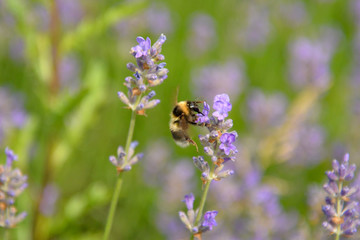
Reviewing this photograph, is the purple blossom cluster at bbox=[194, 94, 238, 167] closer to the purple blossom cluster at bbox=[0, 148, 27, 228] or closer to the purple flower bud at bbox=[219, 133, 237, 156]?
the purple flower bud at bbox=[219, 133, 237, 156]

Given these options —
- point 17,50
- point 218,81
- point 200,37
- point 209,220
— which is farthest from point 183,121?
point 200,37

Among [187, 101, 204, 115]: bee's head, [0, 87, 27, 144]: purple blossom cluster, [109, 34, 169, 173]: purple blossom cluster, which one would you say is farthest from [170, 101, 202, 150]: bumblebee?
[0, 87, 27, 144]: purple blossom cluster

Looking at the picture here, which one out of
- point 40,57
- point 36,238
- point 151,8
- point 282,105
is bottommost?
point 36,238

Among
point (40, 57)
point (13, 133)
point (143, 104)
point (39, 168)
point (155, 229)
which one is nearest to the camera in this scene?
point (143, 104)

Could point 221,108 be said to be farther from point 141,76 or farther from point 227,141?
point 141,76

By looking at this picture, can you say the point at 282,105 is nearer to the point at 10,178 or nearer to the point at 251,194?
the point at 251,194

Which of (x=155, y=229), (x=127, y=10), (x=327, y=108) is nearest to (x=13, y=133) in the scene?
(x=127, y=10)
